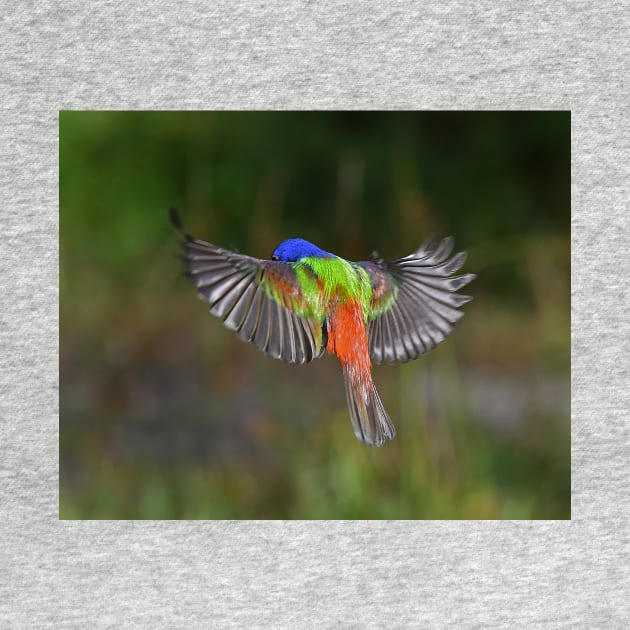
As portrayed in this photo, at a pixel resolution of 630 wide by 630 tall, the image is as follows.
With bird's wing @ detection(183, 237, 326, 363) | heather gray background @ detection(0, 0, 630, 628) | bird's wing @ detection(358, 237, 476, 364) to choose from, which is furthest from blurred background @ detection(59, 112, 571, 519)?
bird's wing @ detection(183, 237, 326, 363)

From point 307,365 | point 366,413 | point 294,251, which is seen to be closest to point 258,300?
point 294,251

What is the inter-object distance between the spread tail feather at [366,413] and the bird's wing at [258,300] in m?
0.09

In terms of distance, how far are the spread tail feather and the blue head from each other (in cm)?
22

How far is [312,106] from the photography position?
2.17 metres

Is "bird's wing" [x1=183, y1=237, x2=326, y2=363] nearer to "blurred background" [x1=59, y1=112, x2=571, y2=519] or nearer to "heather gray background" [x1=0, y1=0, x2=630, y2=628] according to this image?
"heather gray background" [x1=0, y1=0, x2=630, y2=628]

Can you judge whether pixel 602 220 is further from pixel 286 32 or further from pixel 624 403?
pixel 286 32

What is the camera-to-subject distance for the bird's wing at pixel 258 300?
1.45 meters

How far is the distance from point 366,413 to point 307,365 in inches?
99.0

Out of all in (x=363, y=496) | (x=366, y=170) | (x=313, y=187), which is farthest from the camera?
(x=366, y=170)

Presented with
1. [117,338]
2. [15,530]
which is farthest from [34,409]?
[117,338]

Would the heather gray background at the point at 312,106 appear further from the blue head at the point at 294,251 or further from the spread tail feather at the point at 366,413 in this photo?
the spread tail feather at the point at 366,413

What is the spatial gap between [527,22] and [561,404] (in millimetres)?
→ 1918

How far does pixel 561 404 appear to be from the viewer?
3682mm

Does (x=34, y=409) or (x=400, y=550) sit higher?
(x=34, y=409)
